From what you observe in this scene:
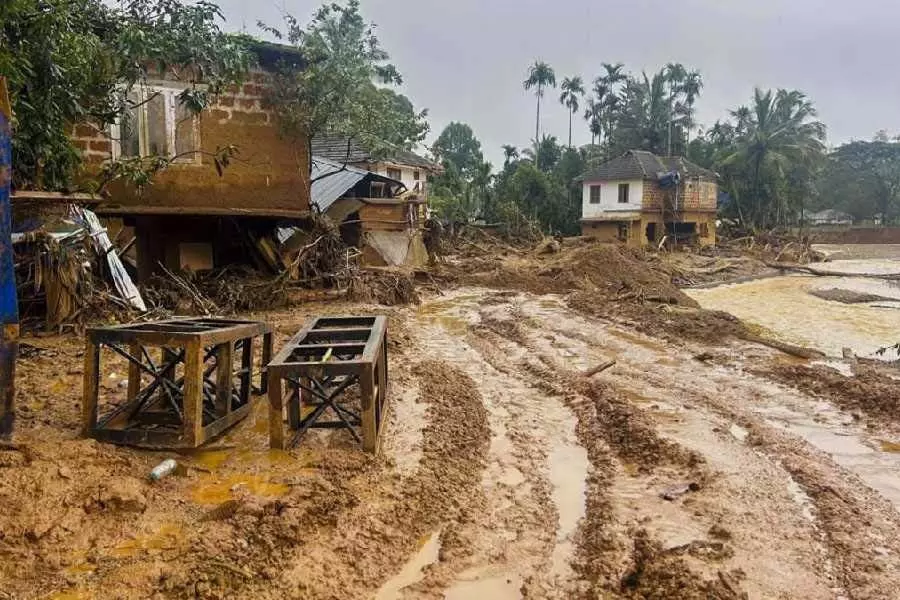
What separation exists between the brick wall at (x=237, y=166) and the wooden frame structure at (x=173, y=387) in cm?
749

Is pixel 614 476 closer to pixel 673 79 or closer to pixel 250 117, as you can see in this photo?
pixel 250 117

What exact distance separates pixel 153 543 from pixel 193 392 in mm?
1532

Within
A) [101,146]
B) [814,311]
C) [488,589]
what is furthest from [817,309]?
[488,589]

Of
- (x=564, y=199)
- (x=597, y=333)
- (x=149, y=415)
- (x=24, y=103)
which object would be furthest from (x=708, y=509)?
(x=564, y=199)

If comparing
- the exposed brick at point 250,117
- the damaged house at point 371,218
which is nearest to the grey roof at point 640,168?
the damaged house at point 371,218

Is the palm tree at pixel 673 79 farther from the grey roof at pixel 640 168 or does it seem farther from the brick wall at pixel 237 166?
the brick wall at pixel 237 166

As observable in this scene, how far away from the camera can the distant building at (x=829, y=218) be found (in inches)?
2537

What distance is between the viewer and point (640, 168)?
40.7m

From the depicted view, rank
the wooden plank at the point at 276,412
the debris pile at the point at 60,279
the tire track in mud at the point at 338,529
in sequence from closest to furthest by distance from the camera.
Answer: the tire track in mud at the point at 338,529 → the wooden plank at the point at 276,412 → the debris pile at the point at 60,279

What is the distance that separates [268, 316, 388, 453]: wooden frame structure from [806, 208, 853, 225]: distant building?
66317 millimetres

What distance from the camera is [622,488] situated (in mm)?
5281

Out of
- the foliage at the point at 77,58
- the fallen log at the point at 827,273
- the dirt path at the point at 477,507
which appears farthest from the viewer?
the fallen log at the point at 827,273

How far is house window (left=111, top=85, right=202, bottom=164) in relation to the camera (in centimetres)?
1289

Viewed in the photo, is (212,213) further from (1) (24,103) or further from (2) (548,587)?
(2) (548,587)
